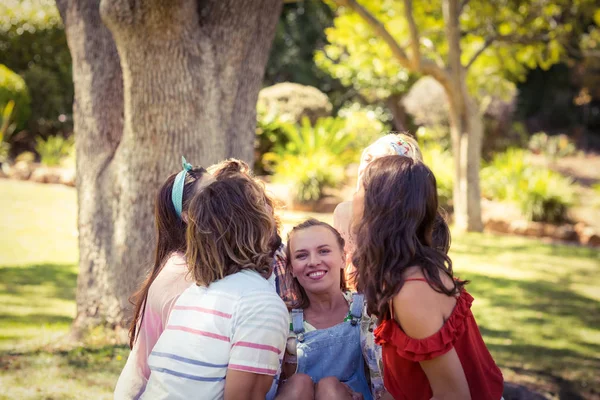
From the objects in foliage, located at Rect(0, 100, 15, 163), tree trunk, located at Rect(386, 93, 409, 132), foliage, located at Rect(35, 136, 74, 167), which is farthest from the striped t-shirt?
tree trunk, located at Rect(386, 93, 409, 132)

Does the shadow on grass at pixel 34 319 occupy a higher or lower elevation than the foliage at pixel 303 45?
lower

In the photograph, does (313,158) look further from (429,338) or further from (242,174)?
(429,338)

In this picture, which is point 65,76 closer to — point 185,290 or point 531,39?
point 531,39

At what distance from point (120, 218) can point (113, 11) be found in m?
1.35

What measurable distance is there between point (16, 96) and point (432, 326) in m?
15.7

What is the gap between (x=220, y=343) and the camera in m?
2.14

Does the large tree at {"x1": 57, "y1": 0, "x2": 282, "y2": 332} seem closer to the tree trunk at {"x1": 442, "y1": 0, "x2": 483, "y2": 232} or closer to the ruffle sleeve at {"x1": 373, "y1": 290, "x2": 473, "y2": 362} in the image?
the ruffle sleeve at {"x1": 373, "y1": 290, "x2": 473, "y2": 362}

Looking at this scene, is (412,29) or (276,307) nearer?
(276,307)

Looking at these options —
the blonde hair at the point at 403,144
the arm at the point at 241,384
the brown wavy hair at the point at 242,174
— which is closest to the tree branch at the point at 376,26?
the blonde hair at the point at 403,144

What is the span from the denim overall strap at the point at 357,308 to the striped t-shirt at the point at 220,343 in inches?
23.0

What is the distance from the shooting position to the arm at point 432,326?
2004 millimetres

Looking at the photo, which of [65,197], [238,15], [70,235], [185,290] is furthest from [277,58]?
[185,290]

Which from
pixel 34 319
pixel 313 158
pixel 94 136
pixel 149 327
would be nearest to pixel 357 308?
pixel 149 327

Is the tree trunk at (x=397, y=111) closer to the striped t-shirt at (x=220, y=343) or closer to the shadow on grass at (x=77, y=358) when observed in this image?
the shadow on grass at (x=77, y=358)
